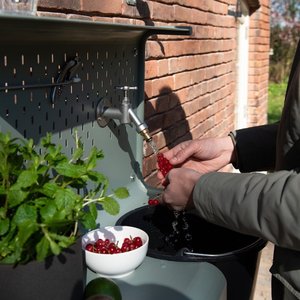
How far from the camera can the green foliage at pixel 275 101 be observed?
A: 9.83m

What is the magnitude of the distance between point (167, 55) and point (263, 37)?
3696 millimetres

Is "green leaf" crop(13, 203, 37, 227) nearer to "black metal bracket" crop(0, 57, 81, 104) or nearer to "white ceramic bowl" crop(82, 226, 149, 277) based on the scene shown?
"white ceramic bowl" crop(82, 226, 149, 277)

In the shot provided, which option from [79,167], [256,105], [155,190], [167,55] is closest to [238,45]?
[256,105]

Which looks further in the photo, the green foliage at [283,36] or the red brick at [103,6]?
the green foliage at [283,36]

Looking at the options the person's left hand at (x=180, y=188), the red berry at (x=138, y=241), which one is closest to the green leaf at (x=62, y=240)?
the red berry at (x=138, y=241)

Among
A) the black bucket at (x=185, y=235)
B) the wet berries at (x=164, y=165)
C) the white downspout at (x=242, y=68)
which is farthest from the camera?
the white downspout at (x=242, y=68)

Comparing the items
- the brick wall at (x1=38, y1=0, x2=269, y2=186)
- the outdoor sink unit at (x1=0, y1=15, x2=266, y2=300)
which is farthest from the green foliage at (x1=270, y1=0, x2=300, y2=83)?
the outdoor sink unit at (x1=0, y1=15, x2=266, y2=300)

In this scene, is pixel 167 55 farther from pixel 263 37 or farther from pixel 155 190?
pixel 263 37

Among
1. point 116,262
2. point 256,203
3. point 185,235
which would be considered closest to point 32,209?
point 116,262

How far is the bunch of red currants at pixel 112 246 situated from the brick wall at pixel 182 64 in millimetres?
796

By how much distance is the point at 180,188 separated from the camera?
4.84 ft

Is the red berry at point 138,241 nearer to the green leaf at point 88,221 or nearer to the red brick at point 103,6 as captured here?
the green leaf at point 88,221

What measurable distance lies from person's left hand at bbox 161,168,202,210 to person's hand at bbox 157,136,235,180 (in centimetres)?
36

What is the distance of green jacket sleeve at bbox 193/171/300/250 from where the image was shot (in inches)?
48.0
